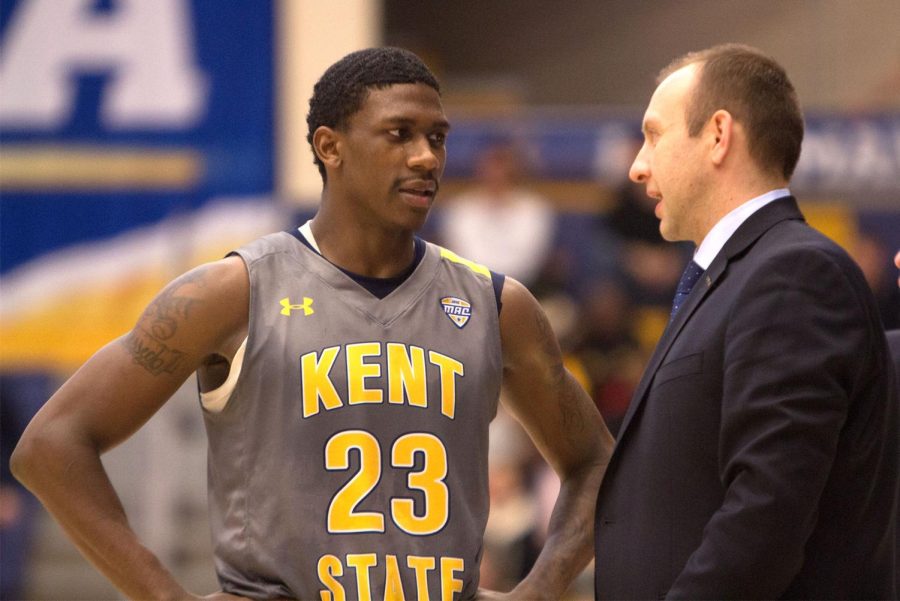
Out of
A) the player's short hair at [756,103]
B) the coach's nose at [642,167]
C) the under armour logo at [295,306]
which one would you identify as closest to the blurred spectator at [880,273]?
the coach's nose at [642,167]

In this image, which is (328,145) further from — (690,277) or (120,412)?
(690,277)

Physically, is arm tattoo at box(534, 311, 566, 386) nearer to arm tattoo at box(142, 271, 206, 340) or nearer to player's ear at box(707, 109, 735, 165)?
player's ear at box(707, 109, 735, 165)

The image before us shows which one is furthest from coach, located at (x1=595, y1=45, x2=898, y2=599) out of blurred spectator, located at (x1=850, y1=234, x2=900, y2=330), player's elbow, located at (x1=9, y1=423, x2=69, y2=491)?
blurred spectator, located at (x1=850, y1=234, x2=900, y2=330)

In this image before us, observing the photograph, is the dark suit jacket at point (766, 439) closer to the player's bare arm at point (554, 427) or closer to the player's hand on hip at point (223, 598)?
the player's bare arm at point (554, 427)

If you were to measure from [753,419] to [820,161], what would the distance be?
6789mm

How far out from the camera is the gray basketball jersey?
10.2 feet

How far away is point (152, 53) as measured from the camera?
396 inches

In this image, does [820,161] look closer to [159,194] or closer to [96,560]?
[159,194]

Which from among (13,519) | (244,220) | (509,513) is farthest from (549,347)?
(244,220)

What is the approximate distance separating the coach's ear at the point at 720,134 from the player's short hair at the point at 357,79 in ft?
2.33

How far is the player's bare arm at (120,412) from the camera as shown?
3055 millimetres

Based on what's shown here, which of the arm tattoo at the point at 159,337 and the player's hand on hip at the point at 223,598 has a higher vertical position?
the arm tattoo at the point at 159,337

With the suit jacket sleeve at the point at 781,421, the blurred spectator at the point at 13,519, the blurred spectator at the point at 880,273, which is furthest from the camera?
the blurred spectator at the point at 13,519

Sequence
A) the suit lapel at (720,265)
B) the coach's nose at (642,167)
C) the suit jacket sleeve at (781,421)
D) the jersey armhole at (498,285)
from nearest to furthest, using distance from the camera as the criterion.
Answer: the suit jacket sleeve at (781,421) → the suit lapel at (720,265) → the coach's nose at (642,167) → the jersey armhole at (498,285)
